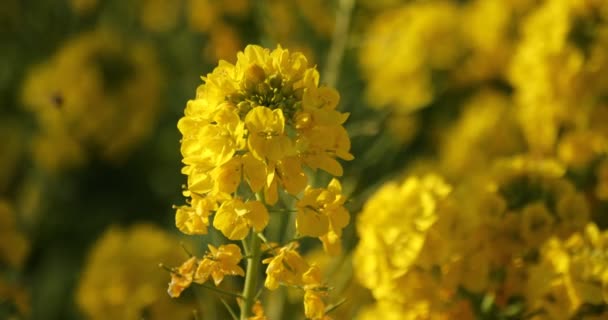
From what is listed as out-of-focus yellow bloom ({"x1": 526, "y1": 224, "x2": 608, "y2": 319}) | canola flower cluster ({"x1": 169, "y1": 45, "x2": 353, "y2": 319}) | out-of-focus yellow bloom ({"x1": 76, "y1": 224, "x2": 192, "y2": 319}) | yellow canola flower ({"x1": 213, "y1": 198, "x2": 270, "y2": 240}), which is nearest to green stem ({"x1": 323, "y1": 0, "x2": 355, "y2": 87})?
out-of-focus yellow bloom ({"x1": 76, "y1": 224, "x2": 192, "y2": 319})

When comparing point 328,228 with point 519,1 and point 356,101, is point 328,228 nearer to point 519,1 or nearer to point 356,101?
point 356,101

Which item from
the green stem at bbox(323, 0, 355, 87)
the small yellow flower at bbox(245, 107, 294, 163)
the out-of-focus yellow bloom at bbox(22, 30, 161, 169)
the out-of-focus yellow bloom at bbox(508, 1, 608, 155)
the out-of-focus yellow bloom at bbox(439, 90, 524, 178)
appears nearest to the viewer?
the small yellow flower at bbox(245, 107, 294, 163)

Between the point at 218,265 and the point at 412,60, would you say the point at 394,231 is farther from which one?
the point at 412,60

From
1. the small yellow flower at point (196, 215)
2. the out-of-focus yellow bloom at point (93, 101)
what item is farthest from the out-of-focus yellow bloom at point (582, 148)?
the out-of-focus yellow bloom at point (93, 101)

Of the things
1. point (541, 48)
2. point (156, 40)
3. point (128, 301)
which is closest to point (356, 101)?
point (541, 48)

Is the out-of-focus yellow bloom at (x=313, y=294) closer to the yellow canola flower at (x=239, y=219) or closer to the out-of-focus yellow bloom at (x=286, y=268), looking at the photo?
the out-of-focus yellow bloom at (x=286, y=268)

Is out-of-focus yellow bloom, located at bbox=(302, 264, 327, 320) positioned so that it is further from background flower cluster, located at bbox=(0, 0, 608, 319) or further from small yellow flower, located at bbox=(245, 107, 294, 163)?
small yellow flower, located at bbox=(245, 107, 294, 163)

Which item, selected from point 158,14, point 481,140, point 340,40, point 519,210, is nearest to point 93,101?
point 158,14
